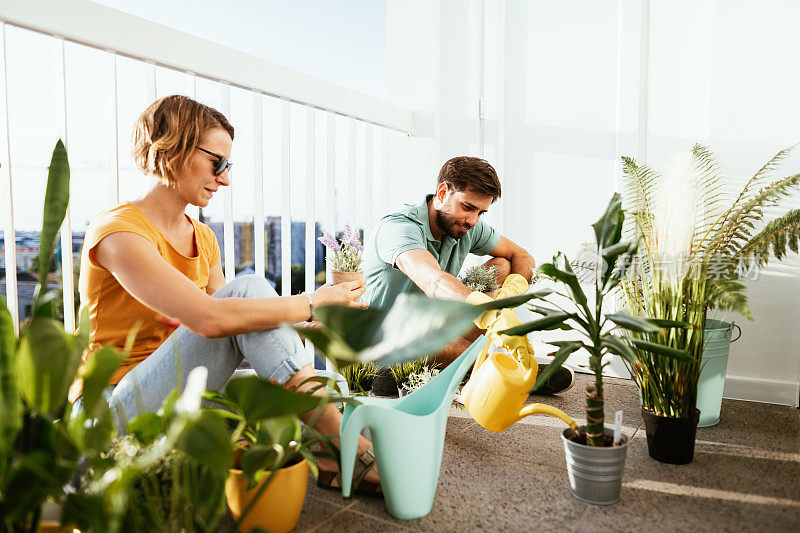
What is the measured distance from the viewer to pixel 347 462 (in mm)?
1164

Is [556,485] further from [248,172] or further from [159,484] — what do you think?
[248,172]

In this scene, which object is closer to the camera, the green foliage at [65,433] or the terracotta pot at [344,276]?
the green foliage at [65,433]

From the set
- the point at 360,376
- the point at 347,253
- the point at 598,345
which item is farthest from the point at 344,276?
the point at 598,345

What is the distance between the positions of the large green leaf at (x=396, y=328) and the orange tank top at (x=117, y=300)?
0.83m

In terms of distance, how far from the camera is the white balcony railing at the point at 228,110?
1.46 metres

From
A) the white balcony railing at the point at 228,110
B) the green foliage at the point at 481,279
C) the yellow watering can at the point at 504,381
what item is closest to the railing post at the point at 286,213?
the white balcony railing at the point at 228,110

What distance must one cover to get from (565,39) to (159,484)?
2.75 m

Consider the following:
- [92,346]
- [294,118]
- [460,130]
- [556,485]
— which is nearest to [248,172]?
[294,118]

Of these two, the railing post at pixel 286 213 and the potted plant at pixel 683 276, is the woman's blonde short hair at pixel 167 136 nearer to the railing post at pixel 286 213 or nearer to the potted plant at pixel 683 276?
the railing post at pixel 286 213

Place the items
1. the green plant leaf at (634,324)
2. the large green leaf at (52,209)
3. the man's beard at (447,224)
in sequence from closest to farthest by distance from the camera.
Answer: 1. the large green leaf at (52,209)
2. the green plant leaf at (634,324)
3. the man's beard at (447,224)

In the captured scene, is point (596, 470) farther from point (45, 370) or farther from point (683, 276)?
point (45, 370)

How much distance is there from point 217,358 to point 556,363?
0.78m

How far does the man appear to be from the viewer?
6.79ft

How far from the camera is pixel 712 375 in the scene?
188cm
